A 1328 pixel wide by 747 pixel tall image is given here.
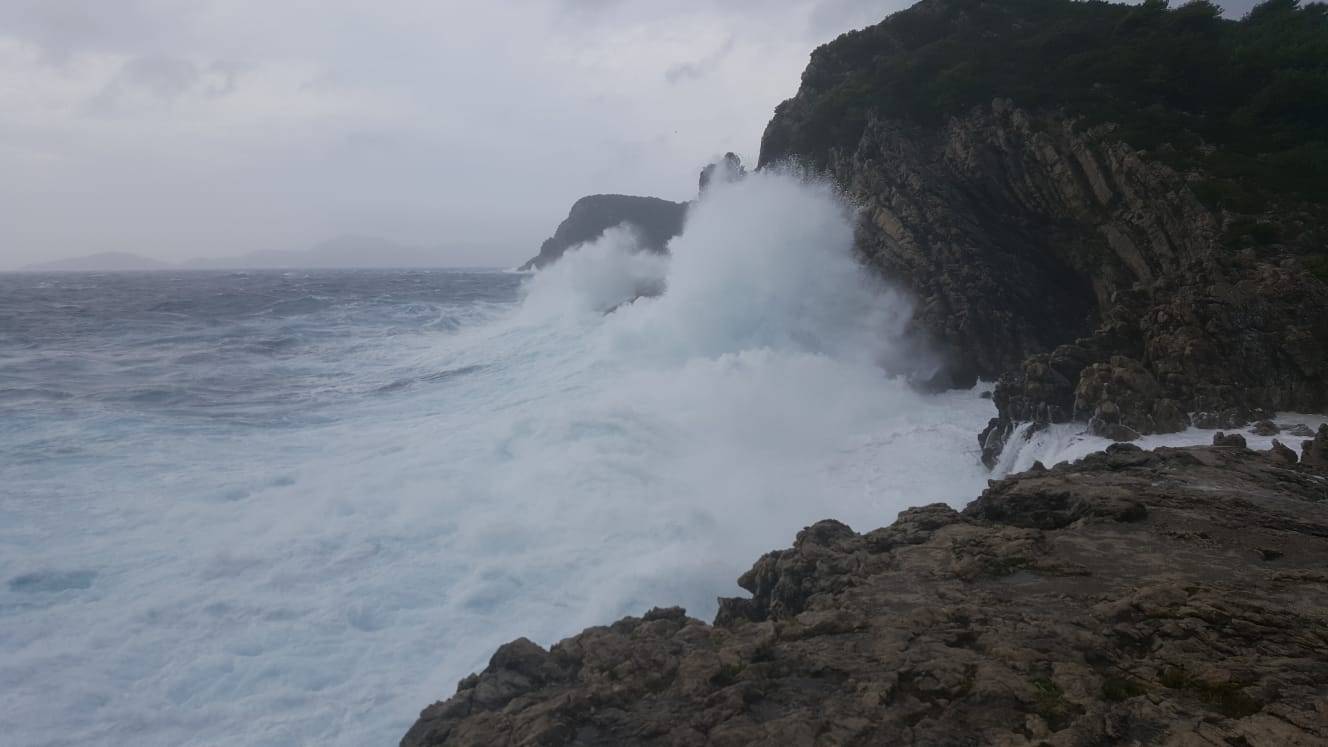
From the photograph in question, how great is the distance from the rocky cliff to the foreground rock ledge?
4.54 meters

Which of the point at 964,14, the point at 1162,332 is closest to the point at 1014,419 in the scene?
the point at 1162,332

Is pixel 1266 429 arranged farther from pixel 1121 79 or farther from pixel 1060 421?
pixel 1121 79

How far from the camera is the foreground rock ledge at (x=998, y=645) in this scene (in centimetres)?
422

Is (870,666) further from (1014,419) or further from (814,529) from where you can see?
(1014,419)

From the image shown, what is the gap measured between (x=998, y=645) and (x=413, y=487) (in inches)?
383

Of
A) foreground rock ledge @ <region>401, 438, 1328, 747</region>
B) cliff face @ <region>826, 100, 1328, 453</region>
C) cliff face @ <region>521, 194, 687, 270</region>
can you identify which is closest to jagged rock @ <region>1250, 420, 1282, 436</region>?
cliff face @ <region>826, 100, 1328, 453</region>

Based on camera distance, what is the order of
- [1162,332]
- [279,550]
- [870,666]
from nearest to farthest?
[870,666], [279,550], [1162,332]

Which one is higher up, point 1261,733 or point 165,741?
point 1261,733

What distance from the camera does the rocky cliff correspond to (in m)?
11.3

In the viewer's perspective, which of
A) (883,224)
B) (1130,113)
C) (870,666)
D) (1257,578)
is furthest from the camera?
(883,224)

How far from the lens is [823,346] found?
20.3 meters

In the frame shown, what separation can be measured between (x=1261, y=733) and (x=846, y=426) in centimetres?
1164

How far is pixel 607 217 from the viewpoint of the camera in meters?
101

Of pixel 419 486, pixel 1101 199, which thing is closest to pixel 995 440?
pixel 1101 199
